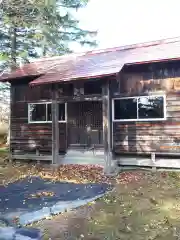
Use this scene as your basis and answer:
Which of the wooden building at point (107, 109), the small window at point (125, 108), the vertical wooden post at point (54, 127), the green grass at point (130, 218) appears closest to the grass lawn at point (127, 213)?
the green grass at point (130, 218)

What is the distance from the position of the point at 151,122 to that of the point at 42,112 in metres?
4.99

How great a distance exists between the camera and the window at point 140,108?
10.4 m

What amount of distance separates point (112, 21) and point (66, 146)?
2896cm

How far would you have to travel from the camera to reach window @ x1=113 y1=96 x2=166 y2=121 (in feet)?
34.1

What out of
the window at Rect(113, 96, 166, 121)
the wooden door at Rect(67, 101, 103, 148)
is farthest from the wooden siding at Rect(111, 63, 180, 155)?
the wooden door at Rect(67, 101, 103, 148)

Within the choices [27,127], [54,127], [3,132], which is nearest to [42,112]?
[27,127]

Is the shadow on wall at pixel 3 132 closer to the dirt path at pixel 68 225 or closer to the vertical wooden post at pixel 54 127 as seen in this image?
the vertical wooden post at pixel 54 127

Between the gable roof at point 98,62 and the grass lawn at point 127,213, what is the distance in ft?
11.7

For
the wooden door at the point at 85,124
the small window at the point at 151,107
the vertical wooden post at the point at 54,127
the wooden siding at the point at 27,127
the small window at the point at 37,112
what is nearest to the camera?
the small window at the point at 151,107

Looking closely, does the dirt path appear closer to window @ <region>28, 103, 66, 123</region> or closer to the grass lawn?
the grass lawn

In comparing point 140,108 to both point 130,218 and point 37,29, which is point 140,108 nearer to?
point 130,218

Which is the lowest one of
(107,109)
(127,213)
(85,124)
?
(127,213)

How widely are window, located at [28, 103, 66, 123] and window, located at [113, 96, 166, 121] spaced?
8.64ft

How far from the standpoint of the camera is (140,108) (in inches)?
423
